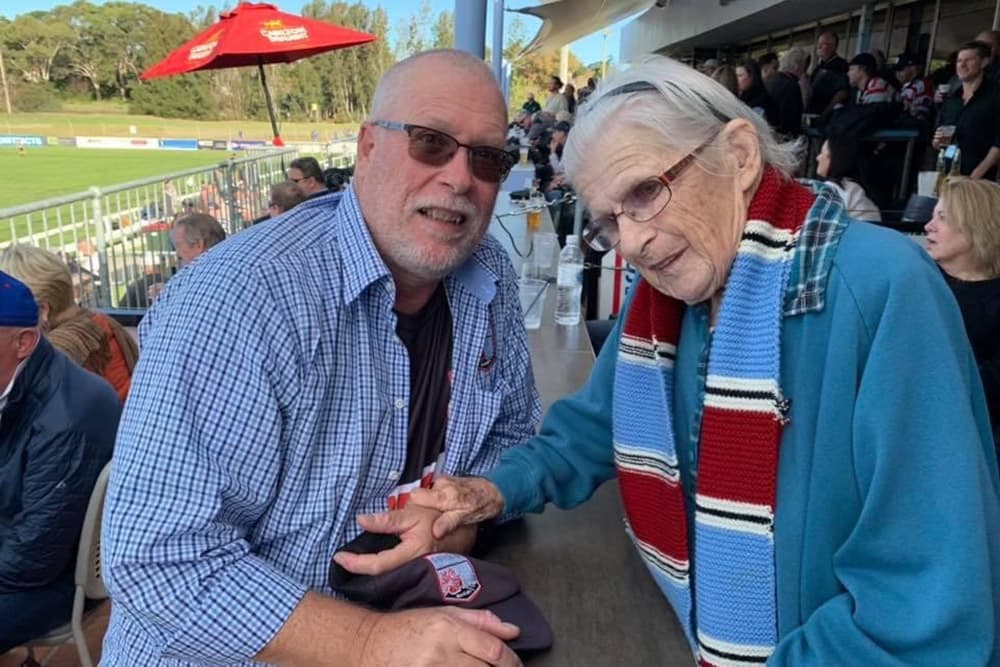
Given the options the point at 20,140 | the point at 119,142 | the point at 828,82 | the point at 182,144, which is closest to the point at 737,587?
the point at 828,82

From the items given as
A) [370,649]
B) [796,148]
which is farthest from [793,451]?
[370,649]

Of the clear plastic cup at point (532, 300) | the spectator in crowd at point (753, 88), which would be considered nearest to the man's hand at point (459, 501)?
the clear plastic cup at point (532, 300)

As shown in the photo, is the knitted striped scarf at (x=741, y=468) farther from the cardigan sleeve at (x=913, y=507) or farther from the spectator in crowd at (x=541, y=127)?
the spectator in crowd at (x=541, y=127)

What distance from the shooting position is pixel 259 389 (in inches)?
48.2

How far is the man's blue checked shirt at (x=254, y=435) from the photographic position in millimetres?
1139

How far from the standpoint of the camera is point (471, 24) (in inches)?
120

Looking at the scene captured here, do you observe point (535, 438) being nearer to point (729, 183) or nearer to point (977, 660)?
point (729, 183)

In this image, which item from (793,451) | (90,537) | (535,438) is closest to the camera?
(793,451)

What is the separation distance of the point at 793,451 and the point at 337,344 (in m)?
0.77

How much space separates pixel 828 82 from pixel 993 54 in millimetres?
2707

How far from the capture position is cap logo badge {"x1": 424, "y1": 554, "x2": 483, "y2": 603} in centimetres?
122

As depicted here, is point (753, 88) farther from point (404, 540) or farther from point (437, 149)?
point (404, 540)

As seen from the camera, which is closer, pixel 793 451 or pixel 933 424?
pixel 933 424

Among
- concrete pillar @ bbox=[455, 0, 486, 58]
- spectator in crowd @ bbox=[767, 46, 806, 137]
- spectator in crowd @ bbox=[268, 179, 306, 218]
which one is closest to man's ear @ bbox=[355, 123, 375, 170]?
concrete pillar @ bbox=[455, 0, 486, 58]
